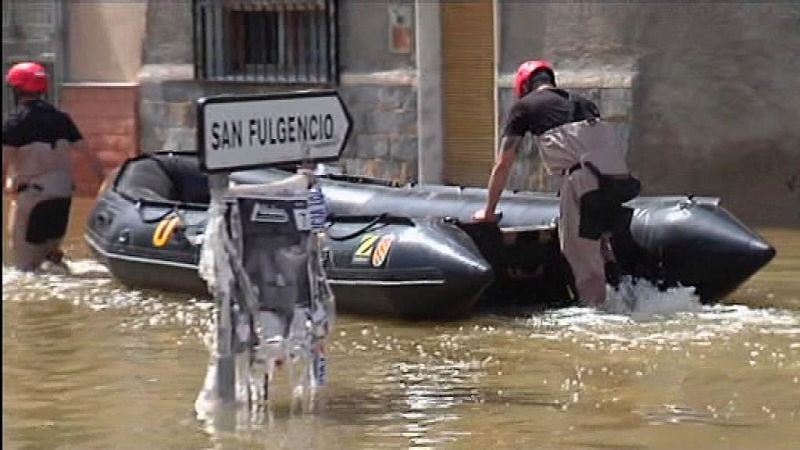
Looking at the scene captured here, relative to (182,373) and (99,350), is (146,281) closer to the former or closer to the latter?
(99,350)

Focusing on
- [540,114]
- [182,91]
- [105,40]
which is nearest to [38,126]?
[540,114]

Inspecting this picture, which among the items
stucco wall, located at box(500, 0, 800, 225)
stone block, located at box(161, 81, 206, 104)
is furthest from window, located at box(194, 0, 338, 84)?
stucco wall, located at box(500, 0, 800, 225)

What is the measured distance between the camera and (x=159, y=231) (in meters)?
12.2

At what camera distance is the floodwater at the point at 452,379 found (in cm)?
755

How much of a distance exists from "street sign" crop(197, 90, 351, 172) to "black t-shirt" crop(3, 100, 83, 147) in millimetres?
4793

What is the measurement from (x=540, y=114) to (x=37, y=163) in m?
3.70

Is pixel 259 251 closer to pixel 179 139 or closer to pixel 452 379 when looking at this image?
pixel 452 379

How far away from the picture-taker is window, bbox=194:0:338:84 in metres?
18.0

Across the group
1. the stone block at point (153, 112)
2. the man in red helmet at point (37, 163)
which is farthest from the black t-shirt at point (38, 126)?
the stone block at point (153, 112)

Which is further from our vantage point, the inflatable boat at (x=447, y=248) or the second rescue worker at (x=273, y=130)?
the inflatable boat at (x=447, y=248)

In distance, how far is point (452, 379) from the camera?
8898mm

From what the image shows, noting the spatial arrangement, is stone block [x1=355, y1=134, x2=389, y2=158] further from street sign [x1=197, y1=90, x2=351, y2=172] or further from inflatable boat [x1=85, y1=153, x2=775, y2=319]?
street sign [x1=197, y1=90, x2=351, y2=172]

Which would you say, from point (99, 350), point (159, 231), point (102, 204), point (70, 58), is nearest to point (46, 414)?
point (99, 350)

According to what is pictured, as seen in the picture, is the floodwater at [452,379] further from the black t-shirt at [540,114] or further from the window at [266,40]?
the window at [266,40]
